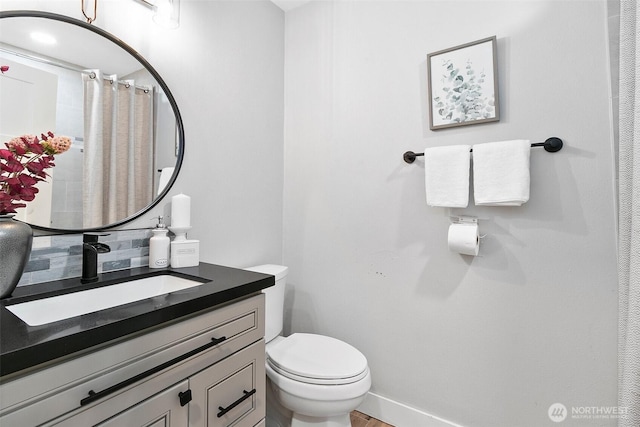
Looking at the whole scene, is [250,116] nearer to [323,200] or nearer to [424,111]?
[323,200]

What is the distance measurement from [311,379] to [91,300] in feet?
2.85

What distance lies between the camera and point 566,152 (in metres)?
1.22

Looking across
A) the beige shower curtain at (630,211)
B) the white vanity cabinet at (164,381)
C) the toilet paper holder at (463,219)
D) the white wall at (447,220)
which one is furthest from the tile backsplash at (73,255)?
the beige shower curtain at (630,211)

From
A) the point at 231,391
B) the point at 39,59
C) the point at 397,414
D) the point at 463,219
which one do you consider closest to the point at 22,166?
the point at 39,59

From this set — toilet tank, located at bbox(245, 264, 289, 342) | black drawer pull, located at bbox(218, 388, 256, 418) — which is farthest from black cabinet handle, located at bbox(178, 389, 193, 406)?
toilet tank, located at bbox(245, 264, 289, 342)

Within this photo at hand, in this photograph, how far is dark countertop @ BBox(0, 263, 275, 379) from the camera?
559 mm

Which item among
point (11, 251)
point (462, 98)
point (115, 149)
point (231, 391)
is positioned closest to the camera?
point (11, 251)

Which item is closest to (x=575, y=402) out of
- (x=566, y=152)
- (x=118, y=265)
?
(x=566, y=152)

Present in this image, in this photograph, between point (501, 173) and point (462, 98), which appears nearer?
point (501, 173)

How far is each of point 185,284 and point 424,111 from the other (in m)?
1.39

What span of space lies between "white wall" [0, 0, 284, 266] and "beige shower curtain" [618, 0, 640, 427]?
160cm

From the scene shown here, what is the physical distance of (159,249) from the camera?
4.03ft

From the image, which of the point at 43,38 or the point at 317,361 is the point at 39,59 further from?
the point at 317,361

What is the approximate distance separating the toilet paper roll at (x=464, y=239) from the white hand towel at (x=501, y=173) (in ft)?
0.40
